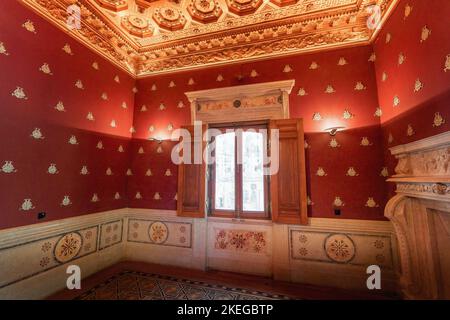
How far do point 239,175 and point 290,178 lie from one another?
797 millimetres

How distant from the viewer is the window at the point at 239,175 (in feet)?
10.4

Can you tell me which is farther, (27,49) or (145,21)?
(145,21)

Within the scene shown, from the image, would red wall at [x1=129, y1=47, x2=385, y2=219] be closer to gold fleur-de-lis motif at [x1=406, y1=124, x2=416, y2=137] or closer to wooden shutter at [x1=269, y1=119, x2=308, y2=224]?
wooden shutter at [x1=269, y1=119, x2=308, y2=224]

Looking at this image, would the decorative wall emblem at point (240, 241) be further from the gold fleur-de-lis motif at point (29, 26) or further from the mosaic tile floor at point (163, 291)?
the gold fleur-de-lis motif at point (29, 26)

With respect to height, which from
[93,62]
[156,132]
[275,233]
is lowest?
[275,233]

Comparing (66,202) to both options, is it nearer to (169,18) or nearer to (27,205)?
(27,205)

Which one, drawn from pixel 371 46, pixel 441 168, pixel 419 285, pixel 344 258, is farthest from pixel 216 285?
pixel 371 46

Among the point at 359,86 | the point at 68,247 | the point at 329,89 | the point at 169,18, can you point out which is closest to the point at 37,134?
the point at 68,247

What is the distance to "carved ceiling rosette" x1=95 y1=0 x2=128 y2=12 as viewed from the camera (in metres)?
2.69

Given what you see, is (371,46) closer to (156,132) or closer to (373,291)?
(373,291)

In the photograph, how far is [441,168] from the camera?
1.62 metres

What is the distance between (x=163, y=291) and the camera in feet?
8.27

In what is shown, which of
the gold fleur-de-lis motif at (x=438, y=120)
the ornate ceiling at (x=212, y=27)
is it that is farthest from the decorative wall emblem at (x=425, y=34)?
the ornate ceiling at (x=212, y=27)

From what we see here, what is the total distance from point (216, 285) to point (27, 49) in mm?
3650
